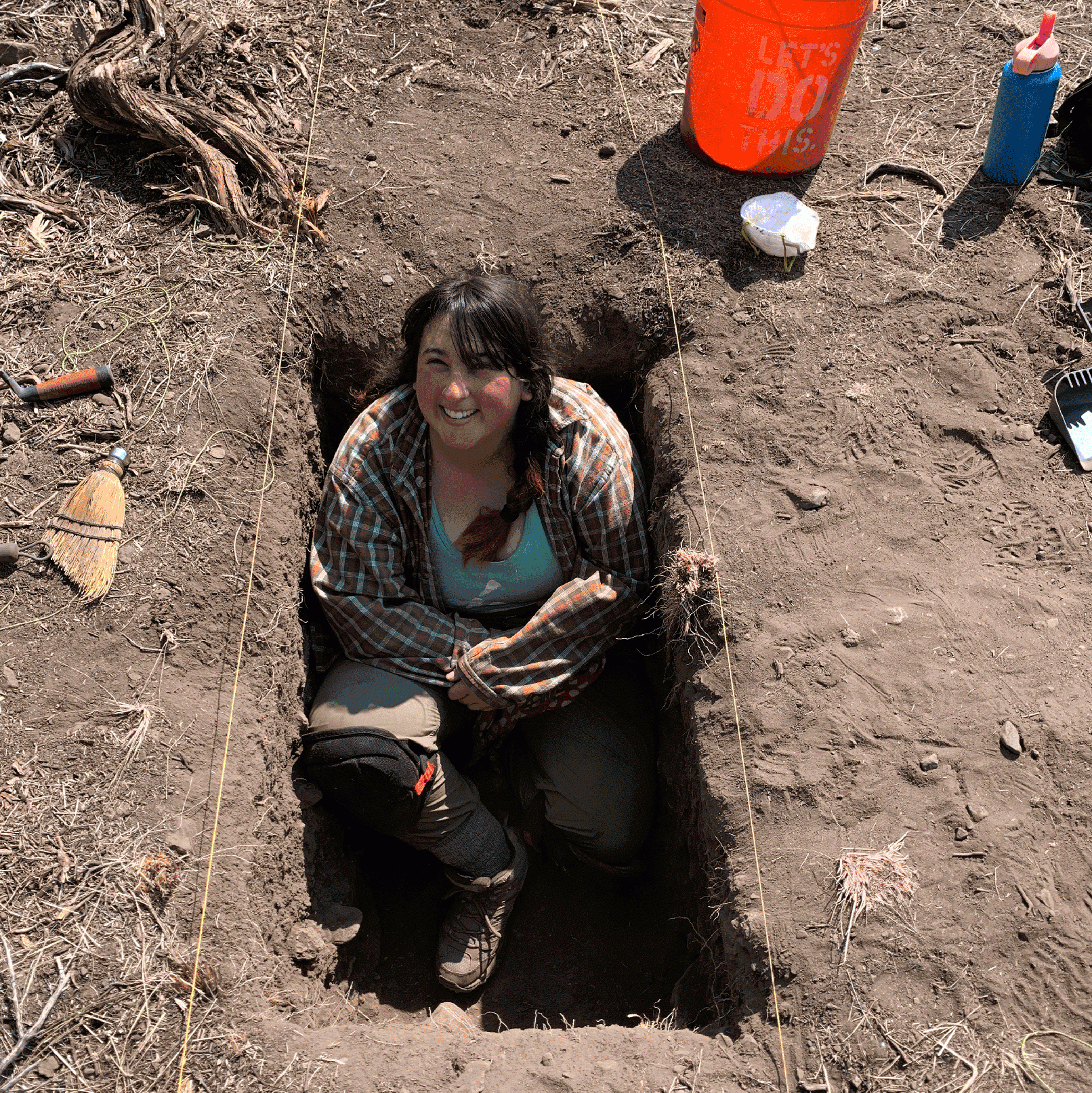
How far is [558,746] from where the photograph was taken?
3.14 m

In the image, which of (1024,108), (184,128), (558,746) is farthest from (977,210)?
(184,128)

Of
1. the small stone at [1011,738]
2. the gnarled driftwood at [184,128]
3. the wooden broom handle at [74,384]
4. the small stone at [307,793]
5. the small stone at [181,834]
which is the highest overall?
the gnarled driftwood at [184,128]

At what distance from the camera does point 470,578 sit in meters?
2.99

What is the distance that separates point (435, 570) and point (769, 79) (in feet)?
6.57

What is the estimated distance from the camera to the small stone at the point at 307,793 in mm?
2863

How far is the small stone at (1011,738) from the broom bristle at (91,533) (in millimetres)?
2435

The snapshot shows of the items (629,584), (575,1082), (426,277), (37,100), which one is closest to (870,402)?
(629,584)

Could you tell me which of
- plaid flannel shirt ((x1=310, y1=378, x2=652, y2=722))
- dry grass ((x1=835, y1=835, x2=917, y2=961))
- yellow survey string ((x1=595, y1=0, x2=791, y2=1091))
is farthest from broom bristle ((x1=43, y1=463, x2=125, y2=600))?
dry grass ((x1=835, y1=835, x2=917, y2=961))

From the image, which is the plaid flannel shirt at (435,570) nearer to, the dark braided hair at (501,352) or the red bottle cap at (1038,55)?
the dark braided hair at (501,352)

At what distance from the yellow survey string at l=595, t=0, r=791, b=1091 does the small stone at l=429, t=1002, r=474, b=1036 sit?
2.67 ft

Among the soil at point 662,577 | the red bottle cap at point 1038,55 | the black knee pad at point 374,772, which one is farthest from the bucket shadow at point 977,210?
the black knee pad at point 374,772

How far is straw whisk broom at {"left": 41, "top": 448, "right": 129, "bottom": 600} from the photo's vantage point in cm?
270

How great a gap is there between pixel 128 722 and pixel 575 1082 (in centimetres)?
142

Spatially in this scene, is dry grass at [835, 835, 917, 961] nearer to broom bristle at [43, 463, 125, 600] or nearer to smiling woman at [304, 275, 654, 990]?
smiling woman at [304, 275, 654, 990]
